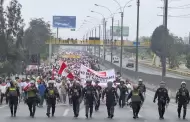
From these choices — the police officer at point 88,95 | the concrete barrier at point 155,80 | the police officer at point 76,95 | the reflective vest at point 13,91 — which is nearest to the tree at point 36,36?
the concrete barrier at point 155,80

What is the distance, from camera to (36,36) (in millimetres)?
90688

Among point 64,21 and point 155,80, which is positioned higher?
point 64,21

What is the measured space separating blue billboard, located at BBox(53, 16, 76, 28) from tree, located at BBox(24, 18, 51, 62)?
4.19 m

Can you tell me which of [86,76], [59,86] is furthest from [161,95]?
[59,86]

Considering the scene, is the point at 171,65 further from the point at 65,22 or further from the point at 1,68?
the point at 1,68

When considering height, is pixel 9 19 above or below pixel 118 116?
above

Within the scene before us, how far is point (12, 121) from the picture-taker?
64.1 feet

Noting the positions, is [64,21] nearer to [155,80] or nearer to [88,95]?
[155,80]

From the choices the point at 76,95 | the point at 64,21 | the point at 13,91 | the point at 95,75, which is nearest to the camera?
the point at 76,95

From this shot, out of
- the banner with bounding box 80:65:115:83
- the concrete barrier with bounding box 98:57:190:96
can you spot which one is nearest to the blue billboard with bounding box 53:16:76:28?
the concrete barrier with bounding box 98:57:190:96

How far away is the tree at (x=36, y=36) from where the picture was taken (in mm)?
82569

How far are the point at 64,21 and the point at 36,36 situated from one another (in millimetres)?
5955

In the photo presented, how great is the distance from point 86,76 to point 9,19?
3130 cm

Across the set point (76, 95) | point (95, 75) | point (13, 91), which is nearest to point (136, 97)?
point (76, 95)
